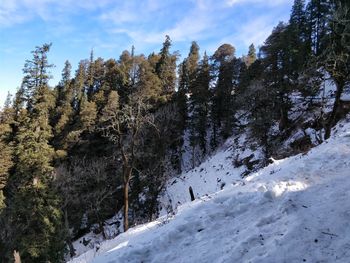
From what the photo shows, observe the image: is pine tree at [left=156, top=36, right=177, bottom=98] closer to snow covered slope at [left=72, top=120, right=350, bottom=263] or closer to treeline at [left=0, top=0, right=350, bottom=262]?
treeline at [left=0, top=0, right=350, bottom=262]

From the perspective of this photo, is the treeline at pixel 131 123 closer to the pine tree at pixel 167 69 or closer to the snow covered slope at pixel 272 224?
the pine tree at pixel 167 69

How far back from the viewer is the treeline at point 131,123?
2415 centimetres

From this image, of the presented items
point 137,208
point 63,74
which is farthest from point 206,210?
point 63,74

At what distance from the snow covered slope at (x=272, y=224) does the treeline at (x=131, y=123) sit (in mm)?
6326

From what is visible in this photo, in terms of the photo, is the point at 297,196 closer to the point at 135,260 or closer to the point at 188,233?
the point at 188,233

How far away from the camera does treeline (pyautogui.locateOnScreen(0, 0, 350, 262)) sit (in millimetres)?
24150

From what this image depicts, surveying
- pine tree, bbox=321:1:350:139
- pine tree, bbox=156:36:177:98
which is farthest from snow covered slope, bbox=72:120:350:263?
pine tree, bbox=156:36:177:98

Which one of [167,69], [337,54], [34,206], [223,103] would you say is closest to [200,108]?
[223,103]

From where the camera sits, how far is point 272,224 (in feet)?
25.2

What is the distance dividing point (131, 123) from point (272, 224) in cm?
1327

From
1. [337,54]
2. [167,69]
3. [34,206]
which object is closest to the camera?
[337,54]

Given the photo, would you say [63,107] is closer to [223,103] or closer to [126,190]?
[223,103]

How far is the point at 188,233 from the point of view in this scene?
8883 millimetres

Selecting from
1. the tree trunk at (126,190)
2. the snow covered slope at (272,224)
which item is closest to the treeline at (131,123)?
the tree trunk at (126,190)
